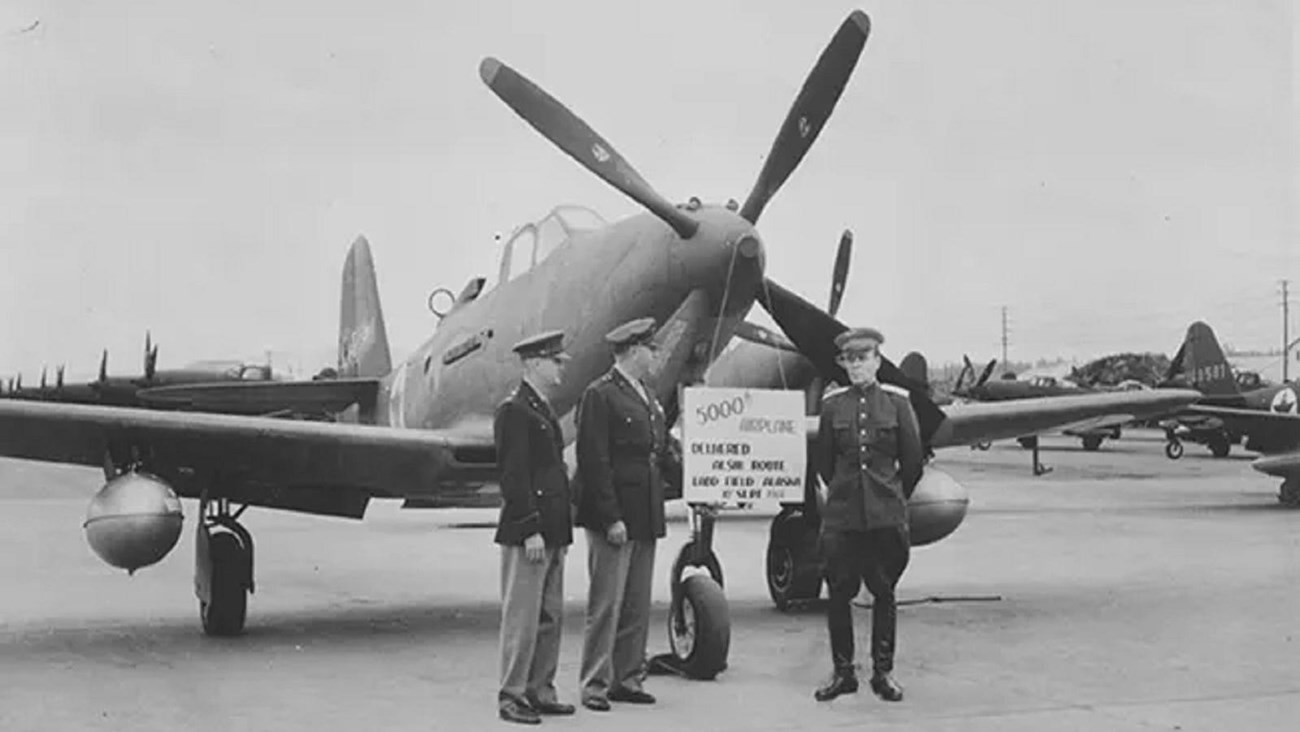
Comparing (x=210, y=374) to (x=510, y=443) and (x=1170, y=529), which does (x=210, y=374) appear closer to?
(x=1170, y=529)

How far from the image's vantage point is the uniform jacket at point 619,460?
6.77 metres

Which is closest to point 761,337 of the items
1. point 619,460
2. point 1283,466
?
point 619,460

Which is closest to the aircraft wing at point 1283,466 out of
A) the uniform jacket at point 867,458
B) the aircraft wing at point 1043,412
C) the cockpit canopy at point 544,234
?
the aircraft wing at point 1043,412

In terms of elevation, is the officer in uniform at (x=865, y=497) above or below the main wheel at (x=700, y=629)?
above

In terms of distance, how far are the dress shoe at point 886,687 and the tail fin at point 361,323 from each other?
30.4ft

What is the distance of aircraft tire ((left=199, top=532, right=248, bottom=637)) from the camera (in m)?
9.25

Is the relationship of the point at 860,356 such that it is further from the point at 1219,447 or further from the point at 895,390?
the point at 1219,447

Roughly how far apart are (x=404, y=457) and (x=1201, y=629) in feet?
16.6

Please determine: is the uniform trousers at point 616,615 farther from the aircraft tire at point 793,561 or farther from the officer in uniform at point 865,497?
the aircraft tire at point 793,561

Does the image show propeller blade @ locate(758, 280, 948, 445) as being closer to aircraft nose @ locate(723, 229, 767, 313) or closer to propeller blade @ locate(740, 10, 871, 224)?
propeller blade @ locate(740, 10, 871, 224)

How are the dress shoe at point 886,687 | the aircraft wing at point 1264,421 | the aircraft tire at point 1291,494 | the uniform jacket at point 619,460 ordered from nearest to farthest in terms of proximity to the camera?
the dress shoe at point 886,687
the uniform jacket at point 619,460
the aircraft tire at point 1291,494
the aircraft wing at point 1264,421

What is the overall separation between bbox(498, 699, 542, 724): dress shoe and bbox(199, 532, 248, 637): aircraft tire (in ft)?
11.8

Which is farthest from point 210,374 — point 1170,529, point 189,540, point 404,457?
point 404,457

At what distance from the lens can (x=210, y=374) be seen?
5600 cm
